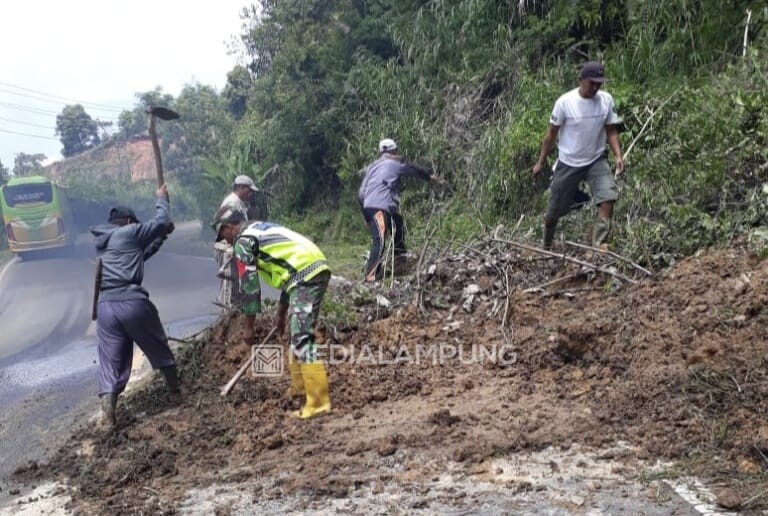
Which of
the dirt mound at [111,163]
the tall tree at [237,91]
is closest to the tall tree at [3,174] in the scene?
the dirt mound at [111,163]

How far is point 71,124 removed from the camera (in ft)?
161

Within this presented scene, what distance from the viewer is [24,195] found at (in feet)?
85.6

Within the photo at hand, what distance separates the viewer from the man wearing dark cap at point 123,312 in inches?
222

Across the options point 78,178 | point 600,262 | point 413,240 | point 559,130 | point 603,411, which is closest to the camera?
point 603,411

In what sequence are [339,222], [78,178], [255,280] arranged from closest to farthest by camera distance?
1. [255,280]
2. [339,222]
3. [78,178]

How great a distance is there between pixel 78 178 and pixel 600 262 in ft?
124

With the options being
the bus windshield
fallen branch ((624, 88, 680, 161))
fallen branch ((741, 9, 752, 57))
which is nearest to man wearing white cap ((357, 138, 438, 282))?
fallen branch ((624, 88, 680, 161))

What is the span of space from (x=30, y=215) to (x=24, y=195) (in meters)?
0.73

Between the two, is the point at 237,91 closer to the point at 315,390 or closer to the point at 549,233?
the point at 549,233

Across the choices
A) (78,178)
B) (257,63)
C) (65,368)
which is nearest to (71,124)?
(78,178)

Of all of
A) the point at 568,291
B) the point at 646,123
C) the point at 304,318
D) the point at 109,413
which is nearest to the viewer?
the point at 304,318

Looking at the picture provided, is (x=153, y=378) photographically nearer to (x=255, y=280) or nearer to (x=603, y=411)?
(x=255, y=280)

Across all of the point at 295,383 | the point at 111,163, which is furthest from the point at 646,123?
the point at 111,163

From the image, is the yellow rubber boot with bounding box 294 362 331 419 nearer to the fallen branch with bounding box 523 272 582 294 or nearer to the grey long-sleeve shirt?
the fallen branch with bounding box 523 272 582 294
